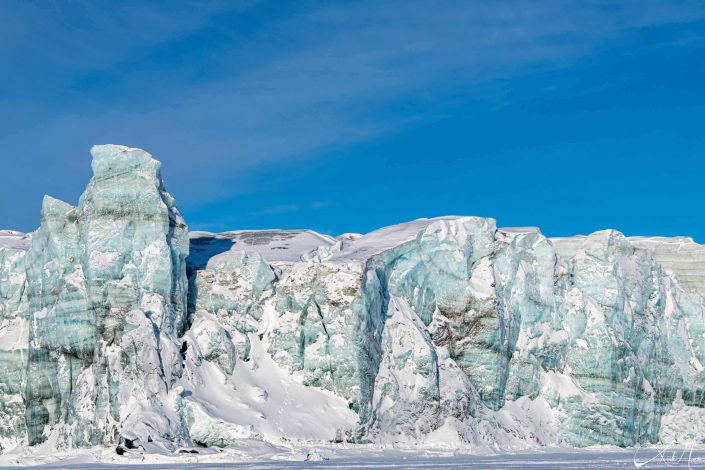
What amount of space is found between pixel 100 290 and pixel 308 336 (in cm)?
1014

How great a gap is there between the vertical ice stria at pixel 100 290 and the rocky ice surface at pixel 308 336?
0.09m

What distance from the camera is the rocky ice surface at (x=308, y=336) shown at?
54500mm

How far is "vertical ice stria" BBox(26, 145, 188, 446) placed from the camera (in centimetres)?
5466

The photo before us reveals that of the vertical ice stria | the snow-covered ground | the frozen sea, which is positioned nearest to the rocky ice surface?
the vertical ice stria

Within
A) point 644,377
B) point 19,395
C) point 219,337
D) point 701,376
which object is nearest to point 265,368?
point 219,337

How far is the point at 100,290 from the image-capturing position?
5631 cm

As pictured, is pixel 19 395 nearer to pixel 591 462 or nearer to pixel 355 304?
pixel 355 304

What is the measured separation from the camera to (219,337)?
57.6m

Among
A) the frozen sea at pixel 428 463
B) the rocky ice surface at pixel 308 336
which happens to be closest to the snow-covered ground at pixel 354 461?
the frozen sea at pixel 428 463

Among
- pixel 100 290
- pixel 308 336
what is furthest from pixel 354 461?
pixel 100 290

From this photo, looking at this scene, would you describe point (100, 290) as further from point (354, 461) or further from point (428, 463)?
point (428, 463)

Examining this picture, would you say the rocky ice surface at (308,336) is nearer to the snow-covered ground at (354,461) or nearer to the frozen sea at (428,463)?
the snow-covered ground at (354,461)

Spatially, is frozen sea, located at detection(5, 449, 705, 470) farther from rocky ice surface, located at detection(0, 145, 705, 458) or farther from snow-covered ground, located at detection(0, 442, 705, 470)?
rocky ice surface, located at detection(0, 145, 705, 458)

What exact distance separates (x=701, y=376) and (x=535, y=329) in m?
13.0
